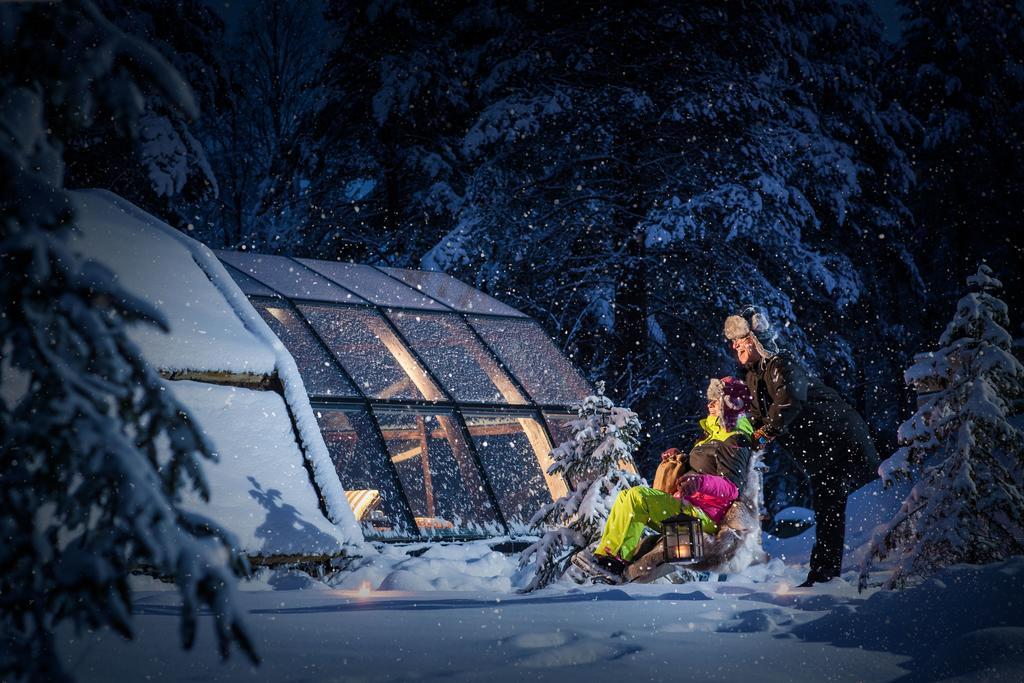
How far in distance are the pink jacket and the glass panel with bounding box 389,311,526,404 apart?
275cm

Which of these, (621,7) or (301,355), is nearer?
(301,355)

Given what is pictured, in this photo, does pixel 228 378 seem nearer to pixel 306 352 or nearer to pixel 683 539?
pixel 306 352

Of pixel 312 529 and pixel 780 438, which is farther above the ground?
pixel 780 438

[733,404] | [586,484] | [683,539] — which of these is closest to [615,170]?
[733,404]

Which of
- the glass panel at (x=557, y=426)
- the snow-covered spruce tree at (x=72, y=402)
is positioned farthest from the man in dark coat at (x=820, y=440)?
the snow-covered spruce tree at (x=72, y=402)

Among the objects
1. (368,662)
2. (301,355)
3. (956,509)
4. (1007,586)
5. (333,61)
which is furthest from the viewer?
(333,61)

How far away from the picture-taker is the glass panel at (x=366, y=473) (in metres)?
6.63

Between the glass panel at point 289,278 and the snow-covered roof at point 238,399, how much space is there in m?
2.64

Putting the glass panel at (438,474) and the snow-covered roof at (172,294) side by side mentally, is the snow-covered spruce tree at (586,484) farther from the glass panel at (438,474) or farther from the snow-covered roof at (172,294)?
the snow-covered roof at (172,294)

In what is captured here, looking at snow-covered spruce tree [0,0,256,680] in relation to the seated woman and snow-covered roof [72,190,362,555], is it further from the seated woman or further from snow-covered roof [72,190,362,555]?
the seated woman

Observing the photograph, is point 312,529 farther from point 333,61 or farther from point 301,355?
point 333,61

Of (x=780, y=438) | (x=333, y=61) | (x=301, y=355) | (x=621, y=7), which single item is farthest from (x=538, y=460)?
(x=333, y=61)

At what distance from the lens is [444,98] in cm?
1432

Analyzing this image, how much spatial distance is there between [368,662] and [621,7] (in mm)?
12164
